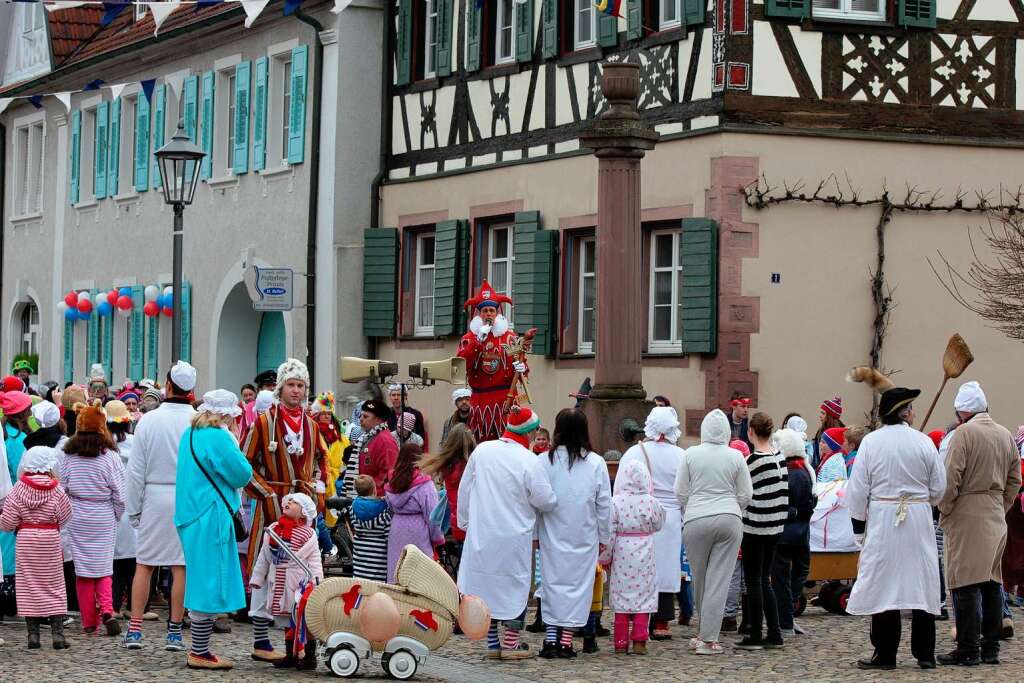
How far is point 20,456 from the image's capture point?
565 inches

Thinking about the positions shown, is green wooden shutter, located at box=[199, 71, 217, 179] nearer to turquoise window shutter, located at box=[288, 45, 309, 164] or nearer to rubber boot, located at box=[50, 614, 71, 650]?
turquoise window shutter, located at box=[288, 45, 309, 164]

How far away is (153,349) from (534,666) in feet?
68.4

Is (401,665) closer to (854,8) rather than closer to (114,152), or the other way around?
(854,8)

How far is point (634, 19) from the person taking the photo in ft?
72.2

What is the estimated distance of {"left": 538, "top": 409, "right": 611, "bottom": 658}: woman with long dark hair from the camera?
12.8 metres

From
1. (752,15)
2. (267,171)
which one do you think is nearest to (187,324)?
(267,171)

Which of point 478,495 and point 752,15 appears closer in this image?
point 478,495

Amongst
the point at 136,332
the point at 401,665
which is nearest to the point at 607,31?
the point at 401,665

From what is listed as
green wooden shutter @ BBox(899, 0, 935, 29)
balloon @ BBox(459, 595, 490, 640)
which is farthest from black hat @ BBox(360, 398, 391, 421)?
green wooden shutter @ BBox(899, 0, 935, 29)

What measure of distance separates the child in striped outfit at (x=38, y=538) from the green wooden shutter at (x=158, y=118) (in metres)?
19.5

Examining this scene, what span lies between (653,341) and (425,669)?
9.94 metres

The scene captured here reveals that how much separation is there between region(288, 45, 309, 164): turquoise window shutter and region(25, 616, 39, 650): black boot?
49.7 ft

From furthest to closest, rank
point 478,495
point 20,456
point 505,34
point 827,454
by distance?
point 505,34 < point 827,454 < point 20,456 < point 478,495

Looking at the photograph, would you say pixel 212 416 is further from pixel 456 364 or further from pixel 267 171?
pixel 267 171
